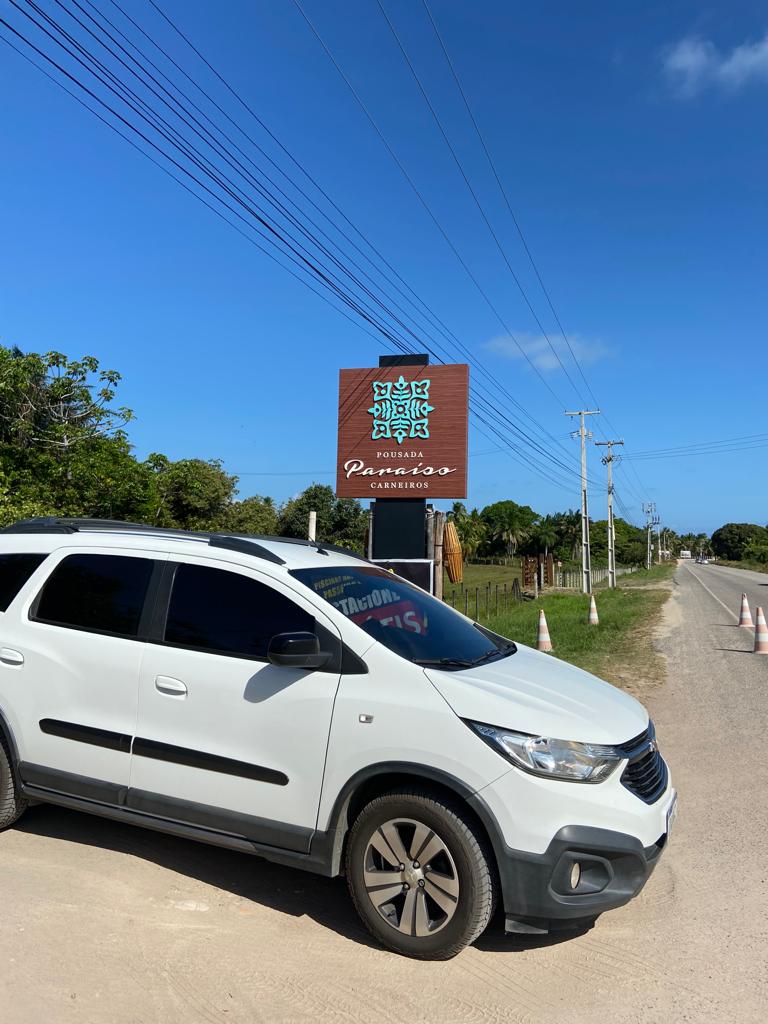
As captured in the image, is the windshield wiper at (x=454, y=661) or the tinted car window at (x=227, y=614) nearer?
the windshield wiper at (x=454, y=661)

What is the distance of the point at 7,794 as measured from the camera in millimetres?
4121

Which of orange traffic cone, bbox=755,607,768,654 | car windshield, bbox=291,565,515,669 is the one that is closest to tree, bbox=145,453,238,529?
orange traffic cone, bbox=755,607,768,654

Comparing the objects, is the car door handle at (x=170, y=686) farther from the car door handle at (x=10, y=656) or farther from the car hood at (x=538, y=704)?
the car hood at (x=538, y=704)

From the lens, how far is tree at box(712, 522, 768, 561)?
142 m

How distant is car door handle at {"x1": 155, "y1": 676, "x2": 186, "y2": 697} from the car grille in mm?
2099

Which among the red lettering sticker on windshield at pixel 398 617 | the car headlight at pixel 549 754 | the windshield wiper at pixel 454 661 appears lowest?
the car headlight at pixel 549 754

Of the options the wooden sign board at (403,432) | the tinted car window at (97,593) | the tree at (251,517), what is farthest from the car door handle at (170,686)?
the tree at (251,517)

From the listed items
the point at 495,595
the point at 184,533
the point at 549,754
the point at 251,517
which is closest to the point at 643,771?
the point at 549,754

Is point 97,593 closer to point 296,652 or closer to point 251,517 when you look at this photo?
point 296,652

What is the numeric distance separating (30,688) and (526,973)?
→ 9.56ft

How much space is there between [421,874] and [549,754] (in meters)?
0.76

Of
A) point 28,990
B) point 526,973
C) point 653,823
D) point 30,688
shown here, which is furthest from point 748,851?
point 30,688

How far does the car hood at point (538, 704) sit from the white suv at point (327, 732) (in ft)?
0.04

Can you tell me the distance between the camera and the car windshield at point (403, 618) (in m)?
3.53
